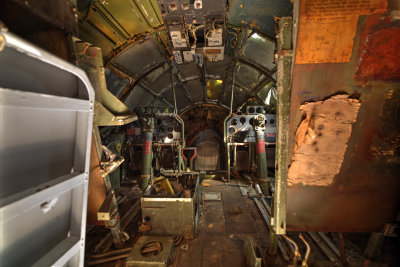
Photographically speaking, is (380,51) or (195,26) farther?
(195,26)

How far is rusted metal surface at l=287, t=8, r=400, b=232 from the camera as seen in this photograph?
1736 mm

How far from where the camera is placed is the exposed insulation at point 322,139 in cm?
184

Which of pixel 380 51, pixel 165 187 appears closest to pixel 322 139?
pixel 380 51

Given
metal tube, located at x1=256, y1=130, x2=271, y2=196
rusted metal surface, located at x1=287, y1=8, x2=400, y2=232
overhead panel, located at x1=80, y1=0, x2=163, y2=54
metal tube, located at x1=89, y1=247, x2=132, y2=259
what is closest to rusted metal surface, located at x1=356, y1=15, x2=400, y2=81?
rusted metal surface, located at x1=287, y1=8, x2=400, y2=232

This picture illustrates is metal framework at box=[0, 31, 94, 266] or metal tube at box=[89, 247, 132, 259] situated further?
metal tube at box=[89, 247, 132, 259]

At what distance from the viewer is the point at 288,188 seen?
204 centimetres

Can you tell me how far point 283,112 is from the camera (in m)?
1.91

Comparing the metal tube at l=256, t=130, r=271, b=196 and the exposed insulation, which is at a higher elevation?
the exposed insulation

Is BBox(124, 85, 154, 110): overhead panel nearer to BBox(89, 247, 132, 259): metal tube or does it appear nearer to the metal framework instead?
BBox(89, 247, 132, 259): metal tube

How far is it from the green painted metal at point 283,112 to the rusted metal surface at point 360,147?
72 mm

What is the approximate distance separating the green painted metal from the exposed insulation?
0.41 ft

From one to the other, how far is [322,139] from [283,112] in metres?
0.56

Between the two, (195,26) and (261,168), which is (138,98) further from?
(261,168)

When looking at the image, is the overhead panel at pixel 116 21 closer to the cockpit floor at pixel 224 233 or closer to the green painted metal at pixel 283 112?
the green painted metal at pixel 283 112
